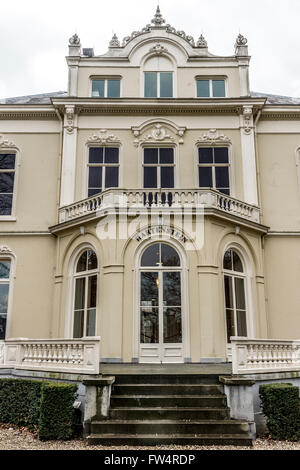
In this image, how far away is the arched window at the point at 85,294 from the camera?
1208cm

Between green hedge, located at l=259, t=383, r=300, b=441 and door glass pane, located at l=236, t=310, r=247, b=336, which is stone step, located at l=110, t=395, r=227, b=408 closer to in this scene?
green hedge, located at l=259, t=383, r=300, b=441

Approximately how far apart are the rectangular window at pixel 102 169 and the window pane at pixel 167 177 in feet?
4.98

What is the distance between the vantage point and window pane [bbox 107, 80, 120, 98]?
15.0 metres

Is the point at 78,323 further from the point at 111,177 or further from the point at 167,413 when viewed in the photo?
the point at 167,413

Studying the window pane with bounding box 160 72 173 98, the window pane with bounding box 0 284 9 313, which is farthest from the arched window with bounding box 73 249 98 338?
the window pane with bounding box 160 72 173 98

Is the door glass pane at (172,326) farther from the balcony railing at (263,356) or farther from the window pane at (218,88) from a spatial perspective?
the window pane at (218,88)

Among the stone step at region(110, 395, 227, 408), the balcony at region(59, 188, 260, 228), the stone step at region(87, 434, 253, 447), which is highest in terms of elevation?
the balcony at region(59, 188, 260, 228)

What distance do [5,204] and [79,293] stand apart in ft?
13.9

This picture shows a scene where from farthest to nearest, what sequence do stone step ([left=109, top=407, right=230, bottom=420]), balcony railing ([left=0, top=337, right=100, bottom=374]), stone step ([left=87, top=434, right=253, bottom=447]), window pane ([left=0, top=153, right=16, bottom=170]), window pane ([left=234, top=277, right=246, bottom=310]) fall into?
window pane ([left=0, top=153, right=16, bottom=170]) < window pane ([left=234, top=277, right=246, bottom=310]) < balcony railing ([left=0, top=337, right=100, bottom=374]) < stone step ([left=109, top=407, right=230, bottom=420]) < stone step ([left=87, top=434, right=253, bottom=447])

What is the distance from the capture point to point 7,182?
47.1 ft

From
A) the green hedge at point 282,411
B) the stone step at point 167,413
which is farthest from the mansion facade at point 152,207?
the stone step at point 167,413

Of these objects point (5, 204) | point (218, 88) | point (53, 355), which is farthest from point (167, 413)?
point (218, 88)

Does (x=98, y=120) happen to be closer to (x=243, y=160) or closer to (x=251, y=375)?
(x=243, y=160)

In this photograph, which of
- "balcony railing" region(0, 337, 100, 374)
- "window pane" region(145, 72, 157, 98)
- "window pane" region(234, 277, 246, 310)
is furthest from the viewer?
"window pane" region(145, 72, 157, 98)
